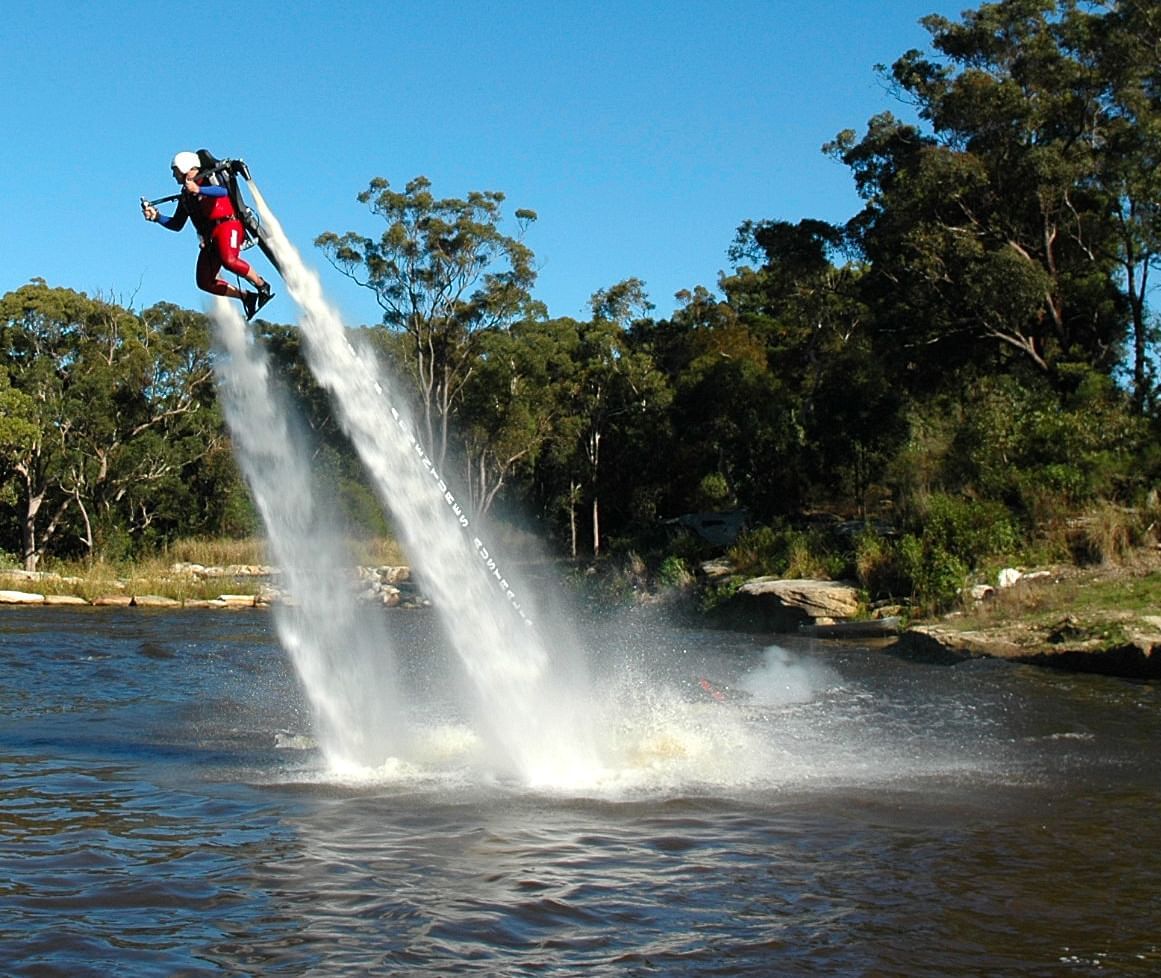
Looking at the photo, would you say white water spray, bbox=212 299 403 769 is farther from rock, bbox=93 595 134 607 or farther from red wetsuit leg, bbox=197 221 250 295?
rock, bbox=93 595 134 607

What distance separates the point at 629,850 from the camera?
852cm

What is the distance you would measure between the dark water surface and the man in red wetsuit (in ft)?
13.3

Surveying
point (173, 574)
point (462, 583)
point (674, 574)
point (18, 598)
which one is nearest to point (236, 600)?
point (173, 574)

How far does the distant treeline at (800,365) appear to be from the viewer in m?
29.8

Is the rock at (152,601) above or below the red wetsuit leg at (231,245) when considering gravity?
below

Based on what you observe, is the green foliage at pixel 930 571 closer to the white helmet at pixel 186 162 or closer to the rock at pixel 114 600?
the white helmet at pixel 186 162

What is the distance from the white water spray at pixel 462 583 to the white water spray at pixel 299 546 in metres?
0.59


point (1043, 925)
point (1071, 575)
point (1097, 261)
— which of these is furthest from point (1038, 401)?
point (1043, 925)

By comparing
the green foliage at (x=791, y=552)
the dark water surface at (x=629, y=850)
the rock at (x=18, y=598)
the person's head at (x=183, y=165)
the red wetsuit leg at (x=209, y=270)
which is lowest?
the dark water surface at (x=629, y=850)

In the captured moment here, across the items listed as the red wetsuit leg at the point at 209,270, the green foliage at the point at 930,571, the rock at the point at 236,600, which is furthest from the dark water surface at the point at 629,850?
the rock at the point at 236,600

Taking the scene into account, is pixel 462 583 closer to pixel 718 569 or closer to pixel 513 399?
pixel 718 569

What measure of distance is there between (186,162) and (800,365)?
38218 mm

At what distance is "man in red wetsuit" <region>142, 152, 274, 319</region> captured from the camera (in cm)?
955

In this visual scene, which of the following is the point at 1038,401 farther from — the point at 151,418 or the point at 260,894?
the point at 151,418
